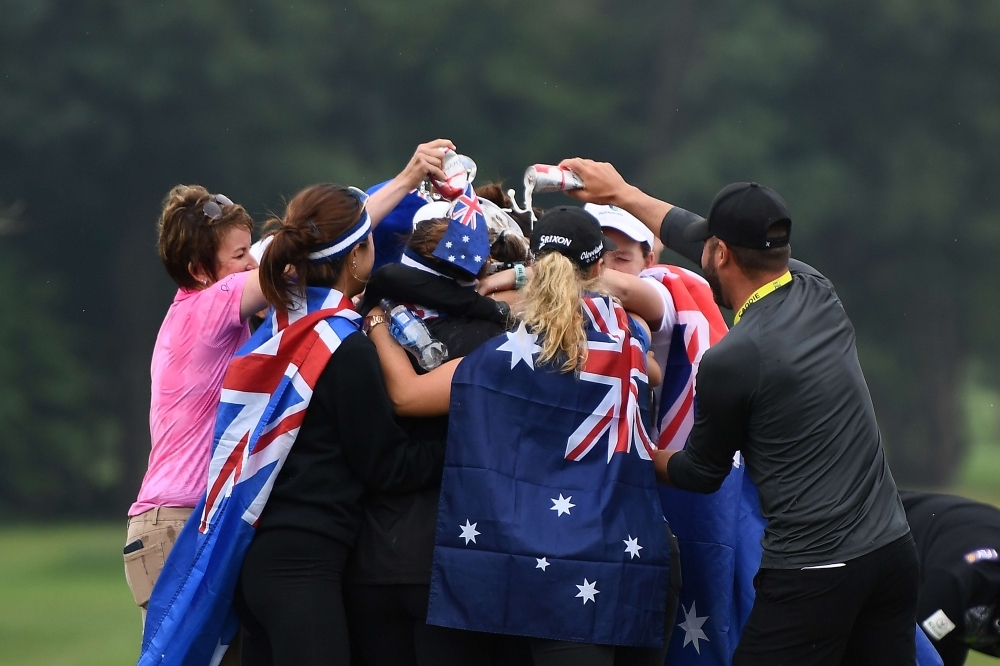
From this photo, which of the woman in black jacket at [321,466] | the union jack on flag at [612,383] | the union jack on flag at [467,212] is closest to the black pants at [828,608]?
the union jack on flag at [612,383]

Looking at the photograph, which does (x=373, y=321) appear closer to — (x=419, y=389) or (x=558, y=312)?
(x=419, y=389)

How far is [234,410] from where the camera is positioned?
311cm

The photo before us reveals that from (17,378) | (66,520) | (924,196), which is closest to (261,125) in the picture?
(17,378)

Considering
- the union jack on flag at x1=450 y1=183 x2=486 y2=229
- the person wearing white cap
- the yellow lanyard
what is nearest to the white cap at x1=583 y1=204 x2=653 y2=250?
the person wearing white cap

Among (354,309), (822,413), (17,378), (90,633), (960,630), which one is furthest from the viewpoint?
(17,378)

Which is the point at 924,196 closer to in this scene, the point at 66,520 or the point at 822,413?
the point at 66,520

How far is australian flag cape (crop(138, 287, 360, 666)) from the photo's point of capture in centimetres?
299

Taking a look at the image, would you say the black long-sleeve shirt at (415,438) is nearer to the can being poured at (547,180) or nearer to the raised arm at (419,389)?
the raised arm at (419,389)

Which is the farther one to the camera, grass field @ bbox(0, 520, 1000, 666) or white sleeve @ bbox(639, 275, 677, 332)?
grass field @ bbox(0, 520, 1000, 666)

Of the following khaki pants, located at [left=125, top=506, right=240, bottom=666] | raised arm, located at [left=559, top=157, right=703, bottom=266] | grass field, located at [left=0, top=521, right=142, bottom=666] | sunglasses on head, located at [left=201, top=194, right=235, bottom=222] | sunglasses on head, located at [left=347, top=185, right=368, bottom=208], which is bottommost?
grass field, located at [left=0, top=521, right=142, bottom=666]

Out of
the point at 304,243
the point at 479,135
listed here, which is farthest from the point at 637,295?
the point at 479,135

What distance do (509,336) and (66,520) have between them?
18.4 metres

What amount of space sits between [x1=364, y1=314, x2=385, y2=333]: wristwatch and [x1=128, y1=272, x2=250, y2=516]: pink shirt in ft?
1.19

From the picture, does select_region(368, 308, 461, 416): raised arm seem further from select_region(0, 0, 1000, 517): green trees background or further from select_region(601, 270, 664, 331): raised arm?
select_region(0, 0, 1000, 517): green trees background
